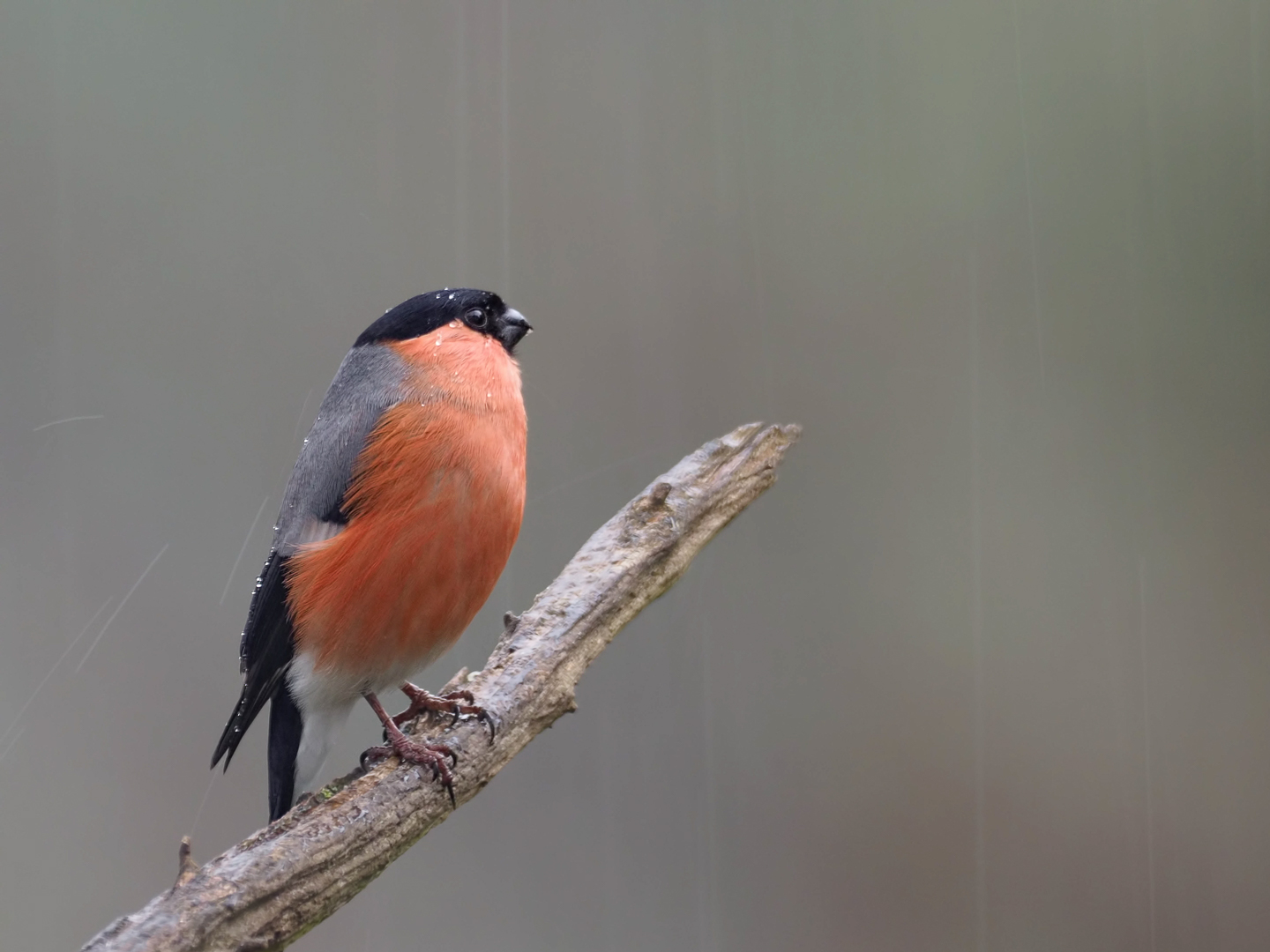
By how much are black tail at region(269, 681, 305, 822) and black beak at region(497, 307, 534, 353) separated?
0.83 metres

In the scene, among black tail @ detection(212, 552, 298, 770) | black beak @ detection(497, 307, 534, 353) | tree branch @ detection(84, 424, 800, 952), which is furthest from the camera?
black beak @ detection(497, 307, 534, 353)

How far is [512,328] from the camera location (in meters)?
2.07

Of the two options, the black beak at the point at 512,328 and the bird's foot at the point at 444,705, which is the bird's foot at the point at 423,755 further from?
the black beak at the point at 512,328

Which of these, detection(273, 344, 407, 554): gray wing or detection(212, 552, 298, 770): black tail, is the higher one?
detection(273, 344, 407, 554): gray wing

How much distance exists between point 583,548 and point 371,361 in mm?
582

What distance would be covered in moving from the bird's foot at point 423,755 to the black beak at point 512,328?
2.68 feet

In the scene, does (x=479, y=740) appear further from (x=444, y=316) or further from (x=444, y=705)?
(x=444, y=316)

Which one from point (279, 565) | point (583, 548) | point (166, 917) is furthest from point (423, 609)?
point (166, 917)

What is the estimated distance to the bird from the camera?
69.8 inches

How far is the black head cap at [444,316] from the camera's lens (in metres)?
1.96

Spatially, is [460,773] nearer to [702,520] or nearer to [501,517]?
[501,517]

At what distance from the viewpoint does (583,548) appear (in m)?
2.11

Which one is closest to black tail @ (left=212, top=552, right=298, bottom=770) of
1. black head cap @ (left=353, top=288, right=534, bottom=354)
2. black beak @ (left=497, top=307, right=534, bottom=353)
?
black head cap @ (left=353, top=288, right=534, bottom=354)

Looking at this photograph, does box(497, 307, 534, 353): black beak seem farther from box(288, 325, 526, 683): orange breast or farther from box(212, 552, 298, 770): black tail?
box(212, 552, 298, 770): black tail
